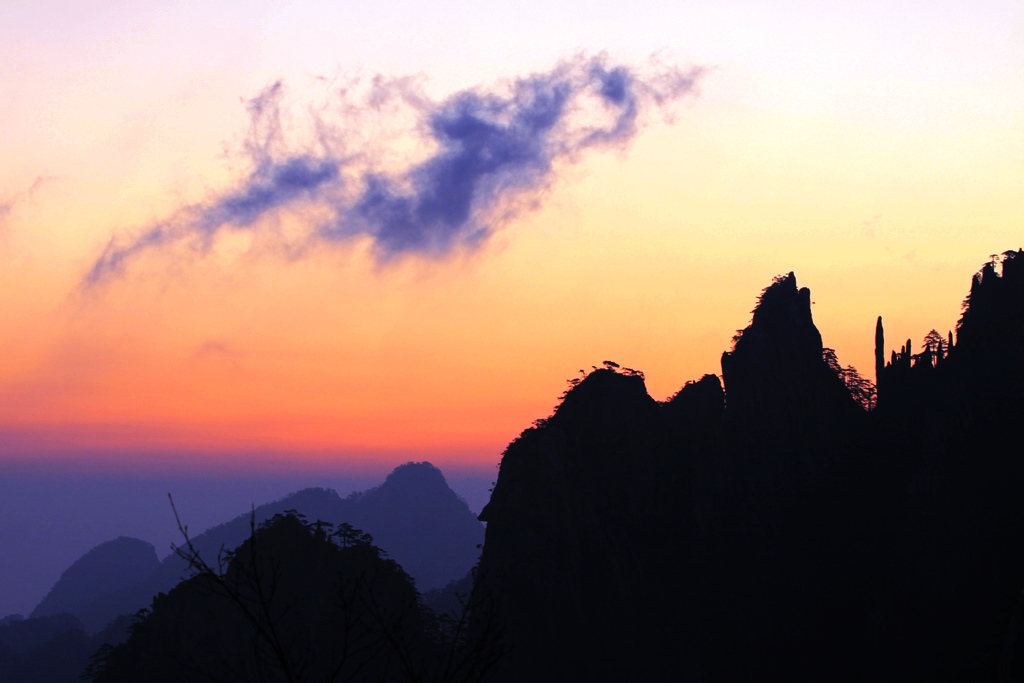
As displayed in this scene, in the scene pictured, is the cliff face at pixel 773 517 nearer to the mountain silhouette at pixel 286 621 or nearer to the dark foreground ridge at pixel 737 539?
the dark foreground ridge at pixel 737 539

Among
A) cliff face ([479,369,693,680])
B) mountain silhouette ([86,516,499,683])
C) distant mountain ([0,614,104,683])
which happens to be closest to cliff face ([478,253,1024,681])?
cliff face ([479,369,693,680])

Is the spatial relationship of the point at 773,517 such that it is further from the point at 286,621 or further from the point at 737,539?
the point at 286,621

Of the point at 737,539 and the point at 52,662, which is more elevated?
the point at 737,539

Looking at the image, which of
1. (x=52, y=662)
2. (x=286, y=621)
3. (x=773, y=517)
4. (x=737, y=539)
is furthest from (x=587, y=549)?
(x=52, y=662)

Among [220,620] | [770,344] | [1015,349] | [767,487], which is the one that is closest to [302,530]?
[220,620]

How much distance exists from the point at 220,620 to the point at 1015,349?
79704 mm

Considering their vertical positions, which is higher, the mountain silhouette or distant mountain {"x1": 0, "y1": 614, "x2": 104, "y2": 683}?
the mountain silhouette

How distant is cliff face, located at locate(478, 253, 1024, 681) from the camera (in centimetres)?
6328

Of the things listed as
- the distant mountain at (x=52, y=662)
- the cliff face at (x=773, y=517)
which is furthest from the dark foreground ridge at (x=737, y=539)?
the distant mountain at (x=52, y=662)

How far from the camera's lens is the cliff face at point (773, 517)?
63.3 meters

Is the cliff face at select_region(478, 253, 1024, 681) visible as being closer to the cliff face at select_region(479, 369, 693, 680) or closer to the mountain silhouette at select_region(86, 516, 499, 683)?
the cliff face at select_region(479, 369, 693, 680)

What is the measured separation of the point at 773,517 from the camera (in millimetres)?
72812

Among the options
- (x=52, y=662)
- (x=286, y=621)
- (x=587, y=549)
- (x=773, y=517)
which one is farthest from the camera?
(x=52, y=662)

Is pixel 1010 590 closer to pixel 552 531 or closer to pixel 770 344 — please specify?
pixel 770 344
